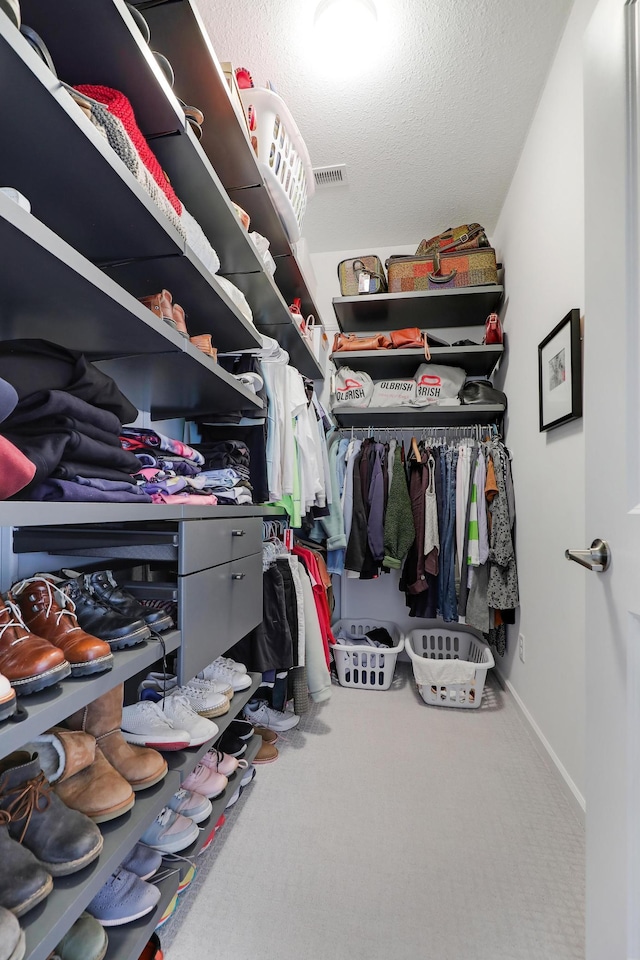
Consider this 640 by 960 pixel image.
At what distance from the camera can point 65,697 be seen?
26.2 inches

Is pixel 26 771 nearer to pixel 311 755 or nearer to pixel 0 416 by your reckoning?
pixel 0 416

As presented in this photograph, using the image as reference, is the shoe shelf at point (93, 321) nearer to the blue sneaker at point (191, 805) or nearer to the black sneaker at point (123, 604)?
the black sneaker at point (123, 604)

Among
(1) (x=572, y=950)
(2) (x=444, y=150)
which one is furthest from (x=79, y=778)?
(2) (x=444, y=150)

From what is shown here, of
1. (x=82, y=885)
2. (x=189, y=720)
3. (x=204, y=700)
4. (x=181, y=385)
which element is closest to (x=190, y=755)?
(x=189, y=720)

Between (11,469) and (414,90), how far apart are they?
2.23 m

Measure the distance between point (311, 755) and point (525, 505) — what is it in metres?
1.44

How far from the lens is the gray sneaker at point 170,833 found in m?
1.08

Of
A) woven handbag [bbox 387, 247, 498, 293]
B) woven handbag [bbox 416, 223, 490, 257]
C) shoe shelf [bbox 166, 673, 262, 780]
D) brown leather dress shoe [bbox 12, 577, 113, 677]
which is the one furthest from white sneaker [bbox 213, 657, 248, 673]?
woven handbag [bbox 416, 223, 490, 257]

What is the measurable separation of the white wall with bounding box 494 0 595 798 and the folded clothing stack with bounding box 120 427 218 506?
1.07 m

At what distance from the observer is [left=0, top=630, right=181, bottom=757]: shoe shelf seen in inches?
22.6

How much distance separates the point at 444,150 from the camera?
2.30 m

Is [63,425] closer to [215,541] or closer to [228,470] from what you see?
[215,541]

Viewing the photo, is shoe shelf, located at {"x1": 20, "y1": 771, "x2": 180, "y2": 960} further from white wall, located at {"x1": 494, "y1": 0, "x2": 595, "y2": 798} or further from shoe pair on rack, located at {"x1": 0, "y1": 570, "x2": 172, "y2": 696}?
white wall, located at {"x1": 494, "y1": 0, "x2": 595, "y2": 798}

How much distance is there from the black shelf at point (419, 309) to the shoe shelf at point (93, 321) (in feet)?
5.30
